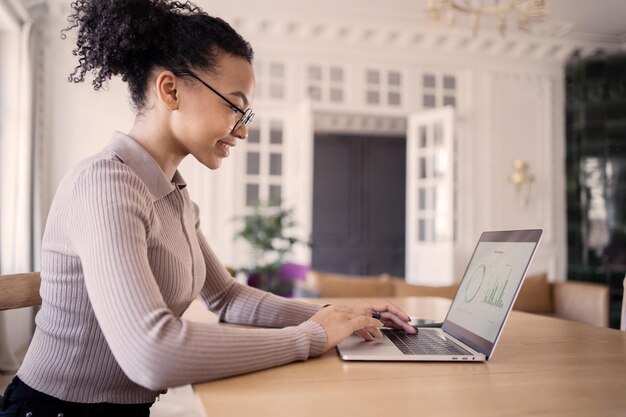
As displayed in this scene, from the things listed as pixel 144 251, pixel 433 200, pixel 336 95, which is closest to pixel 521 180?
pixel 433 200

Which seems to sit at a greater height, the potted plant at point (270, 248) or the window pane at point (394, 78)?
the window pane at point (394, 78)

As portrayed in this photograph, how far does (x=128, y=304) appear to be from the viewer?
0.78m

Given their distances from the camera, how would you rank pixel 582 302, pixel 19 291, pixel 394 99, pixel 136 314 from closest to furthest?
pixel 136 314, pixel 19 291, pixel 582 302, pixel 394 99

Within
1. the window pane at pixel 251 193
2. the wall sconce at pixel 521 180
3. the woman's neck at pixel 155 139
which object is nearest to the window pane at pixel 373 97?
the window pane at pixel 251 193

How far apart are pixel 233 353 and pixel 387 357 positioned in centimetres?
29

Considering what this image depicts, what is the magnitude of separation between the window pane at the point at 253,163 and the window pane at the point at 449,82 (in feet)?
7.53

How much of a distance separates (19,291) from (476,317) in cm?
98

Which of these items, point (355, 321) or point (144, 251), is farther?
point (355, 321)

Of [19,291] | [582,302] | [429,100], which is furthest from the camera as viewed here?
[429,100]

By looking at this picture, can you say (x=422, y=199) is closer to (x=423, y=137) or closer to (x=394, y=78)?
(x=423, y=137)

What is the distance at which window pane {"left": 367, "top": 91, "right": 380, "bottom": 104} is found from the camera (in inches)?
236

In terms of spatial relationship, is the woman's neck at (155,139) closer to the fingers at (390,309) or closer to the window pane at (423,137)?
the fingers at (390,309)

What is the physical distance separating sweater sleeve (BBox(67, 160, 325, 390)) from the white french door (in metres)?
5.11

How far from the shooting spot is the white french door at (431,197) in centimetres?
579
